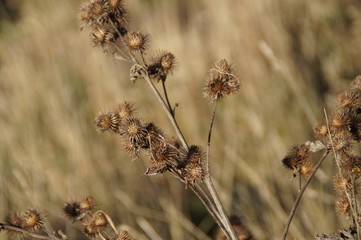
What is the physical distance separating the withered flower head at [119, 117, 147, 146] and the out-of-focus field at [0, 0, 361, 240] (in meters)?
1.66

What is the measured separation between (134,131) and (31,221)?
0.39 m

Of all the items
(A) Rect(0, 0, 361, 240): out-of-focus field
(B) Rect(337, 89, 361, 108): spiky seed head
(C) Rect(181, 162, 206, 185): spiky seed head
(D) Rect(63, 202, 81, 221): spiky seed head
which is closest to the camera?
(C) Rect(181, 162, 206, 185): spiky seed head

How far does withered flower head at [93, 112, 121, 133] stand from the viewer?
1.46m

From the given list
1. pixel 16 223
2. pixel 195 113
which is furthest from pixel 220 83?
pixel 195 113

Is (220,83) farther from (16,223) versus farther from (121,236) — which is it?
(16,223)

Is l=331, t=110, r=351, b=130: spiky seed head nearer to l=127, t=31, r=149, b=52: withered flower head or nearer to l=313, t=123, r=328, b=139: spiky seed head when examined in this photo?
l=313, t=123, r=328, b=139: spiky seed head

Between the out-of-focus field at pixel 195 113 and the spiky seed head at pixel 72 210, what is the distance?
149cm

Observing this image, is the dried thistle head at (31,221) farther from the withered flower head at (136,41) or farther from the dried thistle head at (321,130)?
the dried thistle head at (321,130)

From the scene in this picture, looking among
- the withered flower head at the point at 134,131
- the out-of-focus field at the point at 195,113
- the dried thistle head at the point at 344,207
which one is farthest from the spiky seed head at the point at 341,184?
the out-of-focus field at the point at 195,113

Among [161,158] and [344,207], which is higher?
[344,207]

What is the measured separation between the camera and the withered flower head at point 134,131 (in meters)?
1.35

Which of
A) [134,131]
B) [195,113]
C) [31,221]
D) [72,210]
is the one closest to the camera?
[134,131]

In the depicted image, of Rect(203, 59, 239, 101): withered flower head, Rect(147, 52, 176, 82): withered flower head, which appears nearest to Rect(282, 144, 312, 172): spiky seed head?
Rect(203, 59, 239, 101): withered flower head

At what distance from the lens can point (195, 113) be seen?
499 cm
